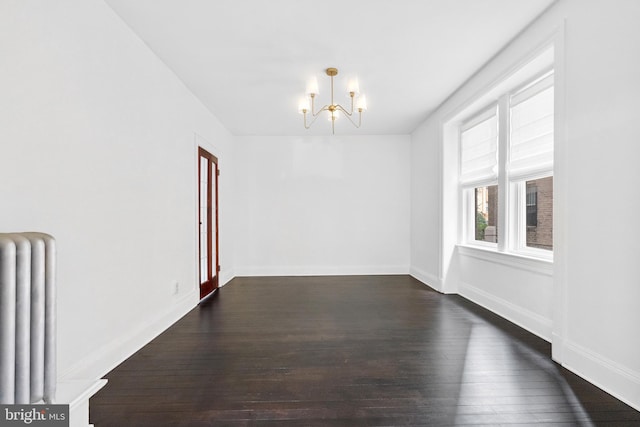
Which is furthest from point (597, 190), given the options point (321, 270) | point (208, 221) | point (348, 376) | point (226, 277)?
point (226, 277)

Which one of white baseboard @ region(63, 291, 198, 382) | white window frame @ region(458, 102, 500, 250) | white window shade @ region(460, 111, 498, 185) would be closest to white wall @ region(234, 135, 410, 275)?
white window frame @ region(458, 102, 500, 250)

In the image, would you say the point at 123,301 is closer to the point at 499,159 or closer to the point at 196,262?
the point at 196,262

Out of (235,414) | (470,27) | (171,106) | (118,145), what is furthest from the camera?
(171,106)

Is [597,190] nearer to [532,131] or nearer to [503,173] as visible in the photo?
[532,131]

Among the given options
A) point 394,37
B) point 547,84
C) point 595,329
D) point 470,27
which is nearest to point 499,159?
point 547,84

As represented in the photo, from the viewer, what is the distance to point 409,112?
5.27m

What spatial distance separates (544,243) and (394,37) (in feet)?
8.11

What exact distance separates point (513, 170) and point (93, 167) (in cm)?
397

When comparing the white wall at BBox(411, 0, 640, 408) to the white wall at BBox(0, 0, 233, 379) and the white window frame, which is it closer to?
the white window frame

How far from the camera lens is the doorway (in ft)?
15.6

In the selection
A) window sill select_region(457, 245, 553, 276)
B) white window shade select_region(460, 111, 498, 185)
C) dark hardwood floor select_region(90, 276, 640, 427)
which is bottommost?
dark hardwood floor select_region(90, 276, 640, 427)

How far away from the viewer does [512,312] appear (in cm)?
358

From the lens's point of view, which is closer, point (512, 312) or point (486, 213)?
point (512, 312)

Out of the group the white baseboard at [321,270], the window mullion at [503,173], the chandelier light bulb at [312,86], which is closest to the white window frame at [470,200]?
the window mullion at [503,173]
